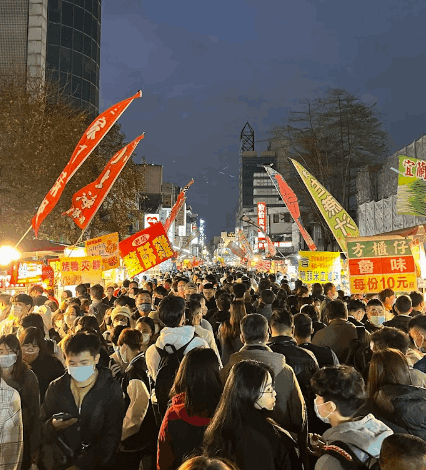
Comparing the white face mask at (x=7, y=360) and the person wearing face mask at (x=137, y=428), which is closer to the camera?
the white face mask at (x=7, y=360)

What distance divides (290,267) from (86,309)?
70.5 ft

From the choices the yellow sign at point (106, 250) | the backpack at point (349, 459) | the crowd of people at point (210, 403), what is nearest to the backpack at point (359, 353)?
the crowd of people at point (210, 403)

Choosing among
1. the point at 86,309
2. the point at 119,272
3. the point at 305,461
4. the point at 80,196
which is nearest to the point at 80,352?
the point at 305,461

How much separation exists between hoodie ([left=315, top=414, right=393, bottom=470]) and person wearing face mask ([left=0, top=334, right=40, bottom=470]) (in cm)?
237

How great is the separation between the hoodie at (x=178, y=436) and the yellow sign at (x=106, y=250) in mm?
10936

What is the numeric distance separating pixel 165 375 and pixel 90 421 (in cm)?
87

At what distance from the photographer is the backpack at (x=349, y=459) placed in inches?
94.5

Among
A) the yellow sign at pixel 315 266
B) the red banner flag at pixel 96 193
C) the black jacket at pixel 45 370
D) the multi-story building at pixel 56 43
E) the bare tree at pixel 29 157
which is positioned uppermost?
the multi-story building at pixel 56 43

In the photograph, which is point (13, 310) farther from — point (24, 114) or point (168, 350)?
point (24, 114)

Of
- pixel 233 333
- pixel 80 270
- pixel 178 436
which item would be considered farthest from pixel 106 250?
pixel 178 436

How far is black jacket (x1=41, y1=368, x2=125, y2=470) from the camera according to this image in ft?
11.5

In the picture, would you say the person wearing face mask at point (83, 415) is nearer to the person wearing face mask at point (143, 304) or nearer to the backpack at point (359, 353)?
the backpack at point (359, 353)

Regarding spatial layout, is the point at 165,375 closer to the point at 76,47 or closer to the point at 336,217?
the point at 336,217

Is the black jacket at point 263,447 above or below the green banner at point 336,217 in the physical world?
below
